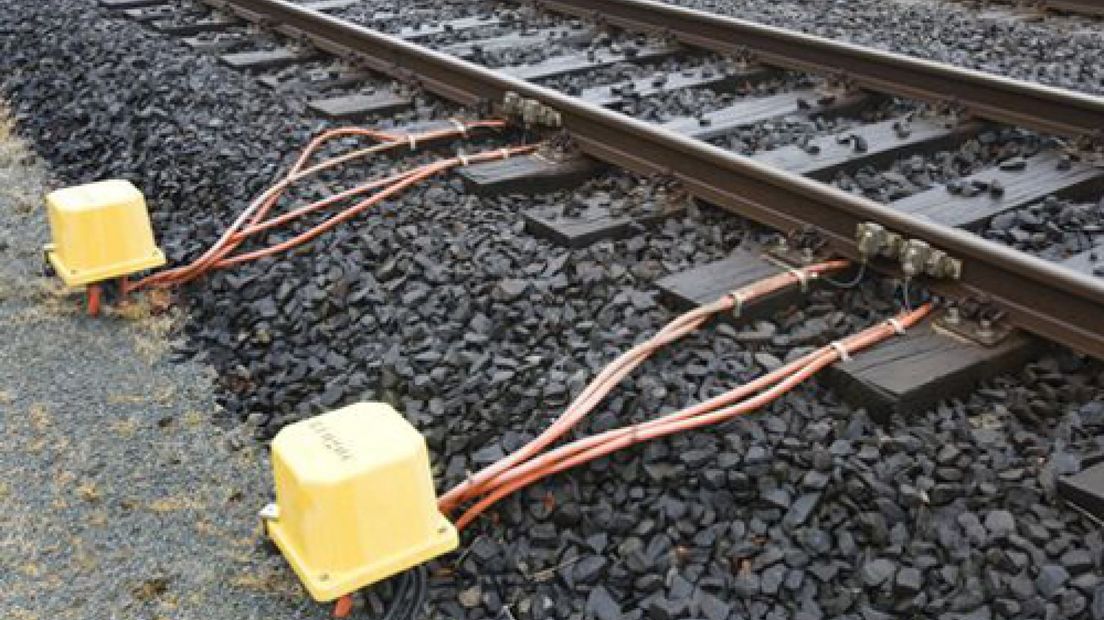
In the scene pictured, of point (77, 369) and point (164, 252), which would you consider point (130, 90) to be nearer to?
point (164, 252)

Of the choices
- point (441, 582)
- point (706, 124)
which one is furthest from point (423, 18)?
point (441, 582)

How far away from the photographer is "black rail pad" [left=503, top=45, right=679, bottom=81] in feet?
21.8

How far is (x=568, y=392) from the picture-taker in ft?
11.5

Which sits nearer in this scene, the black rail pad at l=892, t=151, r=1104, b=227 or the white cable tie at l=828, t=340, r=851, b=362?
the white cable tie at l=828, t=340, r=851, b=362

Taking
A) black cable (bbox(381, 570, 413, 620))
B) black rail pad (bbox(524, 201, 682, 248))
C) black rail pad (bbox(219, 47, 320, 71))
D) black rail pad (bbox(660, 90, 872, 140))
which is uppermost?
black rail pad (bbox(524, 201, 682, 248))

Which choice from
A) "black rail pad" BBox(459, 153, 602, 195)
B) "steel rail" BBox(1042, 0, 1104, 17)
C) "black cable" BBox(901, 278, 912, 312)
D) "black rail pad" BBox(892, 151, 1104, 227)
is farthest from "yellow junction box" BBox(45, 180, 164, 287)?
"steel rail" BBox(1042, 0, 1104, 17)

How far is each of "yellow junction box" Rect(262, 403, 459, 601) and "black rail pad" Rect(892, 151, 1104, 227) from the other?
2.38m

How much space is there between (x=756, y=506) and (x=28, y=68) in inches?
243

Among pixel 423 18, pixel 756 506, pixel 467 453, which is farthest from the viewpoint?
pixel 423 18

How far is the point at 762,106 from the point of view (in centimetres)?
593

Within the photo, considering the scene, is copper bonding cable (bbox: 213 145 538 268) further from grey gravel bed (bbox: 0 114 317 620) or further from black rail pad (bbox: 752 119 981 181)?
black rail pad (bbox: 752 119 981 181)

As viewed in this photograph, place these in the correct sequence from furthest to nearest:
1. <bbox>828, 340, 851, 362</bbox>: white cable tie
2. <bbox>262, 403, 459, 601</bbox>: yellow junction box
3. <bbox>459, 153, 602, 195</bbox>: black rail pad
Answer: <bbox>459, 153, 602, 195</bbox>: black rail pad < <bbox>828, 340, 851, 362</bbox>: white cable tie < <bbox>262, 403, 459, 601</bbox>: yellow junction box

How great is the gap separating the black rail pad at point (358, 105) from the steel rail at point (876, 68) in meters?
1.83

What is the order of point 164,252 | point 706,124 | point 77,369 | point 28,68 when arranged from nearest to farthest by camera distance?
1. point 77,369
2. point 164,252
3. point 706,124
4. point 28,68
